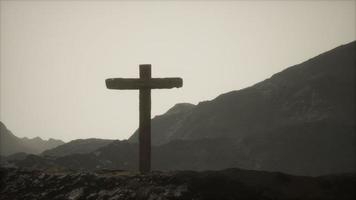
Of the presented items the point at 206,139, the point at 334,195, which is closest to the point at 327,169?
the point at 206,139

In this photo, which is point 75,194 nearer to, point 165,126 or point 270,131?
point 270,131

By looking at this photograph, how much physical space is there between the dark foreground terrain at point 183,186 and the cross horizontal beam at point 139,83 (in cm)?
288

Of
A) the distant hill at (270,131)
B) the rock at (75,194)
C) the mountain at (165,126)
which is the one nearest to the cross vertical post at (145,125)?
the rock at (75,194)

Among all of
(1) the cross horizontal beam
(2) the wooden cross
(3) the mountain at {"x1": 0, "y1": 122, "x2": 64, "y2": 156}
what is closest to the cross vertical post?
(2) the wooden cross

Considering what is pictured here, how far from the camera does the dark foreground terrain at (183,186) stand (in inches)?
224

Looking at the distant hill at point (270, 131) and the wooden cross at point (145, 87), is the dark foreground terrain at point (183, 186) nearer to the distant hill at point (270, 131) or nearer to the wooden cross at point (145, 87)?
the wooden cross at point (145, 87)

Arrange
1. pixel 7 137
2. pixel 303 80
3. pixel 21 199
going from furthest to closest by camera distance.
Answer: pixel 7 137, pixel 303 80, pixel 21 199

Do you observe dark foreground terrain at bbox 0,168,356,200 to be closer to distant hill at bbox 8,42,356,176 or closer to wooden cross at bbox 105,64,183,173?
wooden cross at bbox 105,64,183,173

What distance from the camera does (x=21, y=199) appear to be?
6.46m

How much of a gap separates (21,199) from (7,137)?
351 ft

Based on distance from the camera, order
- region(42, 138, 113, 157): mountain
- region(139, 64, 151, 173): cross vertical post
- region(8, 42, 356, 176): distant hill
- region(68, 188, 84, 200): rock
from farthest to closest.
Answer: region(42, 138, 113, 157): mountain
region(8, 42, 356, 176): distant hill
region(139, 64, 151, 173): cross vertical post
region(68, 188, 84, 200): rock

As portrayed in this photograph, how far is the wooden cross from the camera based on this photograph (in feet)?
30.5

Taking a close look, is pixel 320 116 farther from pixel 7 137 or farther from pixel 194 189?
pixel 7 137

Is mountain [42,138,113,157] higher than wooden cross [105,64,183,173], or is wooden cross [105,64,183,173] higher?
wooden cross [105,64,183,173]
